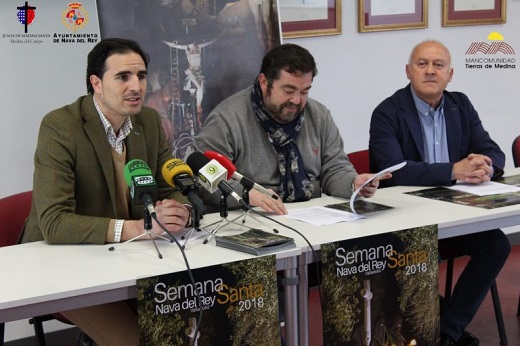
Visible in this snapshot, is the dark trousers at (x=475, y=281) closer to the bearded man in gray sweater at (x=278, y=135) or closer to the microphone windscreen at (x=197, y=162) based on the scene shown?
the bearded man in gray sweater at (x=278, y=135)

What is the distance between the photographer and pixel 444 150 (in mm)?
3725

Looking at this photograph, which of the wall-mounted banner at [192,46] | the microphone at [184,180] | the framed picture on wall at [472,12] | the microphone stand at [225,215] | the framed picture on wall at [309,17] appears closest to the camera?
the microphone at [184,180]

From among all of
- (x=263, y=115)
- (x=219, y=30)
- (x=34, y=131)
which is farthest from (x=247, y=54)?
(x=34, y=131)

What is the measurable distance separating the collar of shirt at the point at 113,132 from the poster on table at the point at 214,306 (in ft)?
2.50

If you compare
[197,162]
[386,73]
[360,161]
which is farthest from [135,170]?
[386,73]

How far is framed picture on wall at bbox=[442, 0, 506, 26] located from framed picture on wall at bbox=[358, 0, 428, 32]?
0.62ft

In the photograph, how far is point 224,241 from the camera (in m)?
2.45

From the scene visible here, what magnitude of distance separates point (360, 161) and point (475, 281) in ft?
2.66

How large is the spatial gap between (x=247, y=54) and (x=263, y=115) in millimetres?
569

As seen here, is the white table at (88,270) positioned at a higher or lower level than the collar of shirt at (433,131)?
lower

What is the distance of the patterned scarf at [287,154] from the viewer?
3.25 metres

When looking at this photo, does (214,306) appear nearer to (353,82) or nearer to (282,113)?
(282,113)

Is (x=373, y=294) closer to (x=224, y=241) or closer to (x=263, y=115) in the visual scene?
(x=224, y=241)

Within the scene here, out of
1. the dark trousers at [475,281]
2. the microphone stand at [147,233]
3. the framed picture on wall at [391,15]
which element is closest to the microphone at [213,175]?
the microphone stand at [147,233]
